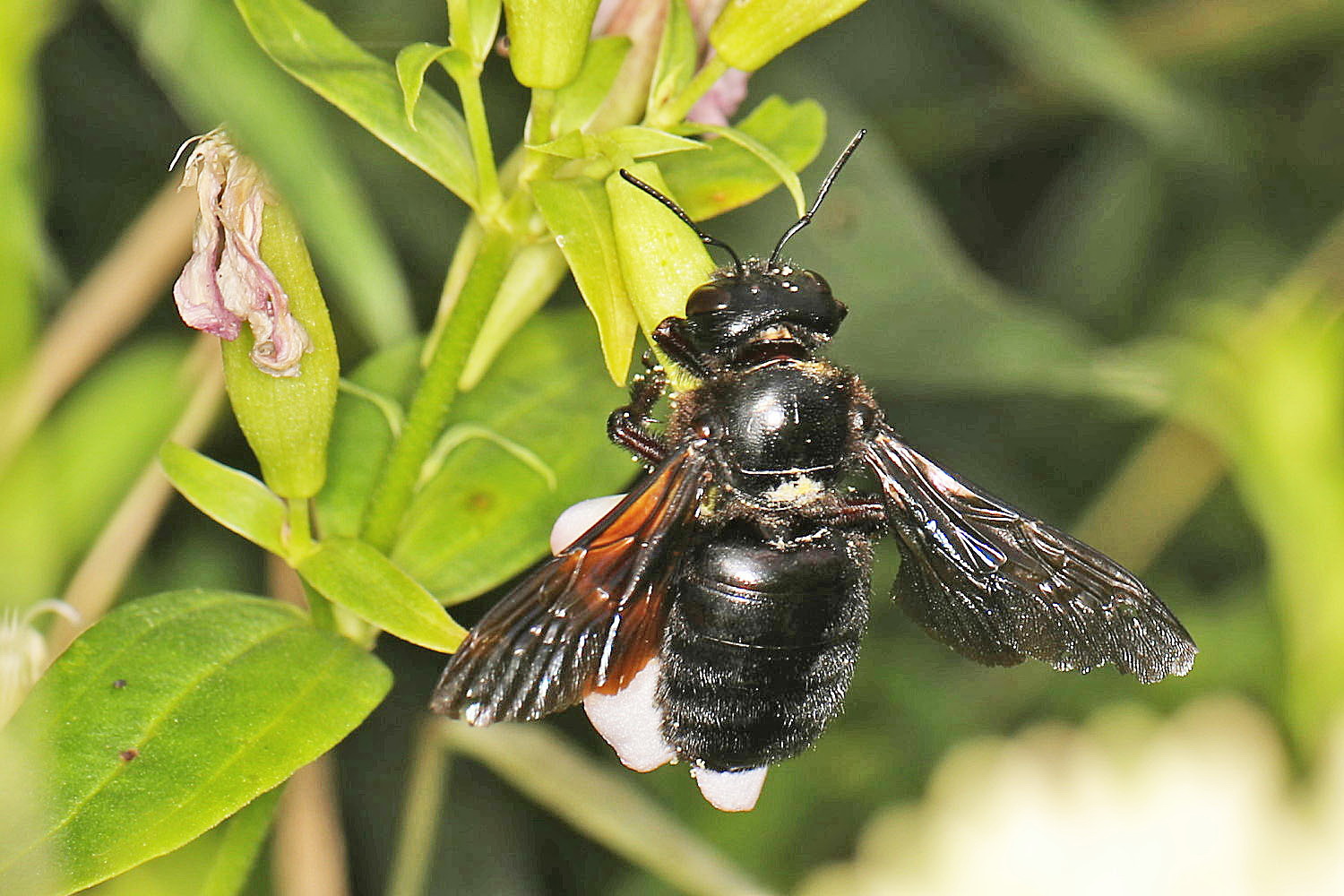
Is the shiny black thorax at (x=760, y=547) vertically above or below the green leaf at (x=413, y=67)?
below

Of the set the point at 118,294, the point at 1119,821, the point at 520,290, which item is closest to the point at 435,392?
the point at 520,290

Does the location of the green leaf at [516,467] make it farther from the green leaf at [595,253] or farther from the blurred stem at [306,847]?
the blurred stem at [306,847]

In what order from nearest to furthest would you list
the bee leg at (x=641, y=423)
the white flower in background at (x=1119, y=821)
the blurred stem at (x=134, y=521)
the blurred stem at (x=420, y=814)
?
1. the bee leg at (x=641, y=423)
2. the blurred stem at (x=134, y=521)
3. the blurred stem at (x=420, y=814)
4. the white flower in background at (x=1119, y=821)

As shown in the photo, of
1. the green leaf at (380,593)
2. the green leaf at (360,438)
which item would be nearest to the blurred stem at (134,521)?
the green leaf at (360,438)

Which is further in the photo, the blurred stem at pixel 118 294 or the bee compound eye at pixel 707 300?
the blurred stem at pixel 118 294

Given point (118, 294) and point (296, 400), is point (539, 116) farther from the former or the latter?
point (118, 294)
